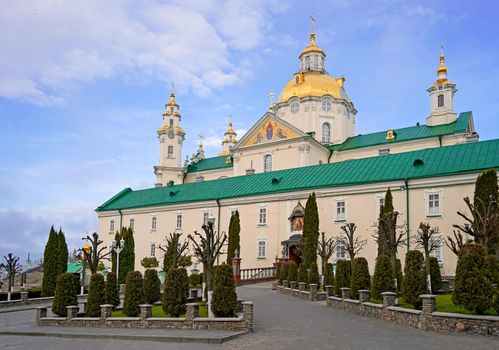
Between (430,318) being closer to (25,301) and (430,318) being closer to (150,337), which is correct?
(150,337)

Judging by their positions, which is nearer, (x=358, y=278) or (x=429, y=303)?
(x=429, y=303)

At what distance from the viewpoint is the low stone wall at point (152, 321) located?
15.2m

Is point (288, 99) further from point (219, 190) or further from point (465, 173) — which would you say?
point (465, 173)

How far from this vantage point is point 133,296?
18109 mm

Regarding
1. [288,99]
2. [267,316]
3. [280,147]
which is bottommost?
[267,316]

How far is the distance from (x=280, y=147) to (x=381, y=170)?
A: 1788 centimetres

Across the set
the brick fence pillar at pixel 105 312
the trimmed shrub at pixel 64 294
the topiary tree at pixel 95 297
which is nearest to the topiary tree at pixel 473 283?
the brick fence pillar at pixel 105 312

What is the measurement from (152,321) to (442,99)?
148 ft

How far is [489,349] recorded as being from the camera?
1140cm

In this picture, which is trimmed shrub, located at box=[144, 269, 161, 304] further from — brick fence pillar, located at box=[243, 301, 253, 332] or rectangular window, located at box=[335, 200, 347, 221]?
rectangular window, located at box=[335, 200, 347, 221]

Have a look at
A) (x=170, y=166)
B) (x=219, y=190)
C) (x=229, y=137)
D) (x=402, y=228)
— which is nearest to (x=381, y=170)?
(x=402, y=228)

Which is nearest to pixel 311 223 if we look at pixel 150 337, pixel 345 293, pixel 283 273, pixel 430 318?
pixel 283 273

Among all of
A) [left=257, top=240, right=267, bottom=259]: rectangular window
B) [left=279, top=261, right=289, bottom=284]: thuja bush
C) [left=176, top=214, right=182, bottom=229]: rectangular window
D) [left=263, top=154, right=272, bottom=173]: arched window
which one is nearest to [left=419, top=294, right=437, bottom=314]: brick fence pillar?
[left=279, top=261, right=289, bottom=284]: thuja bush

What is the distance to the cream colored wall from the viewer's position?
32.2 metres
